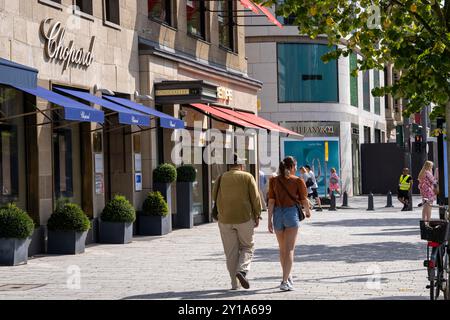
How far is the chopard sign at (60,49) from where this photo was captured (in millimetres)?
17984

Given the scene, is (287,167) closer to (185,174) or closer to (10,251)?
(10,251)

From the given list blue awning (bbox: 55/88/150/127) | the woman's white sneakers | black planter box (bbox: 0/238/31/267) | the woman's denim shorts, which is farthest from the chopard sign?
the woman's white sneakers

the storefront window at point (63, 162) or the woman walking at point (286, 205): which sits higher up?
the storefront window at point (63, 162)

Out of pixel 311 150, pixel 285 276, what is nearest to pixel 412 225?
pixel 285 276

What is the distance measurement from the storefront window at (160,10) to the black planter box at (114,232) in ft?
22.1

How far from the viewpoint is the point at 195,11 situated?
27672 millimetres

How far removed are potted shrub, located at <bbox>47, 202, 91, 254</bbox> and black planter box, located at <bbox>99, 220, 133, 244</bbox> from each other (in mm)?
2171

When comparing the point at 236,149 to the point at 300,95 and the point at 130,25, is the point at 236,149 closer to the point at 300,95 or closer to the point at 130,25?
the point at 130,25

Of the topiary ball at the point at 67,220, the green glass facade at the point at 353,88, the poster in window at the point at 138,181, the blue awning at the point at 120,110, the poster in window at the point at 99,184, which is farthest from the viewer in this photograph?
the green glass facade at the point at 353,88

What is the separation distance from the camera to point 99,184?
20.5 metres

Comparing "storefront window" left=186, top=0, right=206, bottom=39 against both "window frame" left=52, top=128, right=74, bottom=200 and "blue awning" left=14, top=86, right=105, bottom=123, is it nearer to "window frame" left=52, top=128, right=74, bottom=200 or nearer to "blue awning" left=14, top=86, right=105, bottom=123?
"window frame" left=52, top=128, right=74, bottom=200

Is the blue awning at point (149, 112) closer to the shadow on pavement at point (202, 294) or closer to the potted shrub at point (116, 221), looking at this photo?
the potted shrub at point (116, 221)

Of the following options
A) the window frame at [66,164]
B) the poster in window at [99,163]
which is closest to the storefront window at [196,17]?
the poster in window at [99,163]

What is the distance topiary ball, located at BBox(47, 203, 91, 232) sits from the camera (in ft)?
56.5
